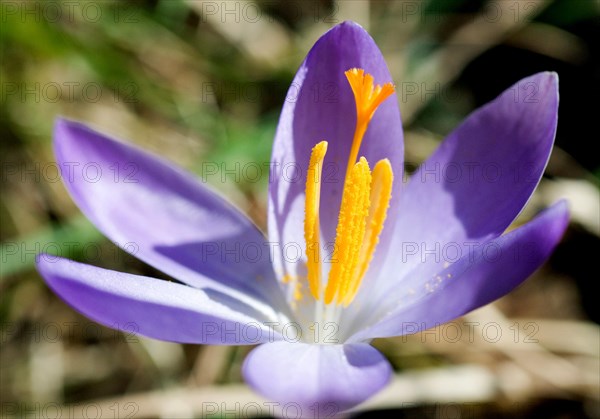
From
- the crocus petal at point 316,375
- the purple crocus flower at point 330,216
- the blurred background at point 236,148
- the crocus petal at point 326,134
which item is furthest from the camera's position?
the blurred background at point 236,148

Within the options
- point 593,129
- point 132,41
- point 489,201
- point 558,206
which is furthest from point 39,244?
point 593,129

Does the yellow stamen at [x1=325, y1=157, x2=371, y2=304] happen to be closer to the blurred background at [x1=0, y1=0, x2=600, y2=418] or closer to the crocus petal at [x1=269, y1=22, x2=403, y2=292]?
the crocus petal at [x1=269, y1=22, x2=403, y2=292]

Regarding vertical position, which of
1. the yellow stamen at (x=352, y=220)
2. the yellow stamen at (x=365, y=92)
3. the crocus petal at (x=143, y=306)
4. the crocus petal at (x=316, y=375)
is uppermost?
the yellow stamen at (x=365, y=92)

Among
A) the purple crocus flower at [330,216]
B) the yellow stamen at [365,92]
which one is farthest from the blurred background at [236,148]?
the yellow stamen at [365,92]

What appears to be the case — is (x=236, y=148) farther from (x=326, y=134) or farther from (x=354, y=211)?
(x=354, y=211)

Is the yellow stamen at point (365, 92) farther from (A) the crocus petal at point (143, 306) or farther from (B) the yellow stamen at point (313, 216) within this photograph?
(A) the crocus petal at point (143, 306)

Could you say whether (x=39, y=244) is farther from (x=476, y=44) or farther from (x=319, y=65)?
(x=476, y=44)

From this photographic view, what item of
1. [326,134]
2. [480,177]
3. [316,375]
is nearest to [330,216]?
[326,134]
